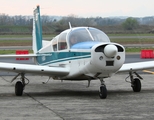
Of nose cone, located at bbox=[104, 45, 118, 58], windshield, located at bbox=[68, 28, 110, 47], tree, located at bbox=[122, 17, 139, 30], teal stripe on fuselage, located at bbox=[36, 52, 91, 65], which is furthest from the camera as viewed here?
tree, located at bbox=[122, 17, 139, 30]

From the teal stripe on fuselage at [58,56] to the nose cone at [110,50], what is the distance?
734 millimetres

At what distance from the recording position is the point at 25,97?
531 inches

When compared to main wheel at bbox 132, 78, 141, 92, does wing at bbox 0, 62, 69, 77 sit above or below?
above

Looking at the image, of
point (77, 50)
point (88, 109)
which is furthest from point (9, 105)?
point (77, 50)

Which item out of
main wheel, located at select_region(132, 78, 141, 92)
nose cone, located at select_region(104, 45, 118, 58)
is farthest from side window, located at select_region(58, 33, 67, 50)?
nose cone, located at select_region(104, 45, 118, 58)

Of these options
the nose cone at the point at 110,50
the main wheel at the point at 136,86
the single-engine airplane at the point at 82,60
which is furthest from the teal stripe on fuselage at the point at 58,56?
the main wheel at the point at 136,86

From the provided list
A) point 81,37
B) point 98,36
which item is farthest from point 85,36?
point 98,36

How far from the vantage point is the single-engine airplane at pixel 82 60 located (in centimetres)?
1239

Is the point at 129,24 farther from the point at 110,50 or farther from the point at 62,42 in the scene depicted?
the point at 110,50

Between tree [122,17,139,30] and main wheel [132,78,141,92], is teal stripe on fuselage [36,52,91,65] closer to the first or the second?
main wheel [132,78,141,92]

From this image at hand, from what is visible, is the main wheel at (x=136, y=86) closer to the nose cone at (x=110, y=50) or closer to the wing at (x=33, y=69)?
the wing at (x=33, y=69)

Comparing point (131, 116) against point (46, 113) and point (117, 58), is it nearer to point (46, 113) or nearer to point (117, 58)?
point (46, 113)

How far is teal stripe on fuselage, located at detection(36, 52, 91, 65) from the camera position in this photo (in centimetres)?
1334

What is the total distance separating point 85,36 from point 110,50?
6.75 feet
